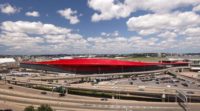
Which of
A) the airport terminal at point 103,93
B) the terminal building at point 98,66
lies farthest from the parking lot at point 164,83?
the terminal building at point 98,66

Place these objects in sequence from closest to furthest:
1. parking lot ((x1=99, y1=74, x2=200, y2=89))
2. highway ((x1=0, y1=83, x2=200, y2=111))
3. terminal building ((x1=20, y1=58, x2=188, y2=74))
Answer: highway ((x1=0, y1=83, x2=200, y2=111))
parking lot ((x1=99, y1=74, x2=200, y2=89))
terminal building ((x1=20, y1=58, x2=188, y2=74))

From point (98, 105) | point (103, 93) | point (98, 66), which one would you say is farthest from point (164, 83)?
point (98, 105)

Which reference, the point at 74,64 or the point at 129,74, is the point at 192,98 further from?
the point at 74,64

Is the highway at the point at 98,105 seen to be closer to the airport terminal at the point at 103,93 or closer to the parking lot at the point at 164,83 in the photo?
the airport terminal at the point at 103,93

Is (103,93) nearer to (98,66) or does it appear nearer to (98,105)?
(98,105)

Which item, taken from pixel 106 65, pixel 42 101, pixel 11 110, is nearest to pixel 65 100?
pixel 42 101

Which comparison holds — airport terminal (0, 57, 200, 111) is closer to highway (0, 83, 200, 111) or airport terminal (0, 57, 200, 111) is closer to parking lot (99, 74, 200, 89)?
highway (0, 83, 200, 111)

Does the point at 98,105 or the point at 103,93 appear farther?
the point at 103,93

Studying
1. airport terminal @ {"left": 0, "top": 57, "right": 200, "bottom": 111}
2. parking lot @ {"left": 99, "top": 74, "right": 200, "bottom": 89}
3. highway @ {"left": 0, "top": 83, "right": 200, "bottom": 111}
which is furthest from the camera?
parking lot @ {"left": 99, "top": 74, "right": 200, "bottom": 89}

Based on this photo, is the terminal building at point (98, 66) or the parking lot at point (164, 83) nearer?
the parking lot at point (164, 83)

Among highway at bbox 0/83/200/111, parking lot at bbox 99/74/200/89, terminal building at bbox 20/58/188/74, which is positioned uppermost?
terminal building at bbox 20/58/188/74

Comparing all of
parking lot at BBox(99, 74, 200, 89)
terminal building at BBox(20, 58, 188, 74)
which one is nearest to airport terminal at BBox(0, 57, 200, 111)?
terminal building at BBox(20, 58, 188, 74)
